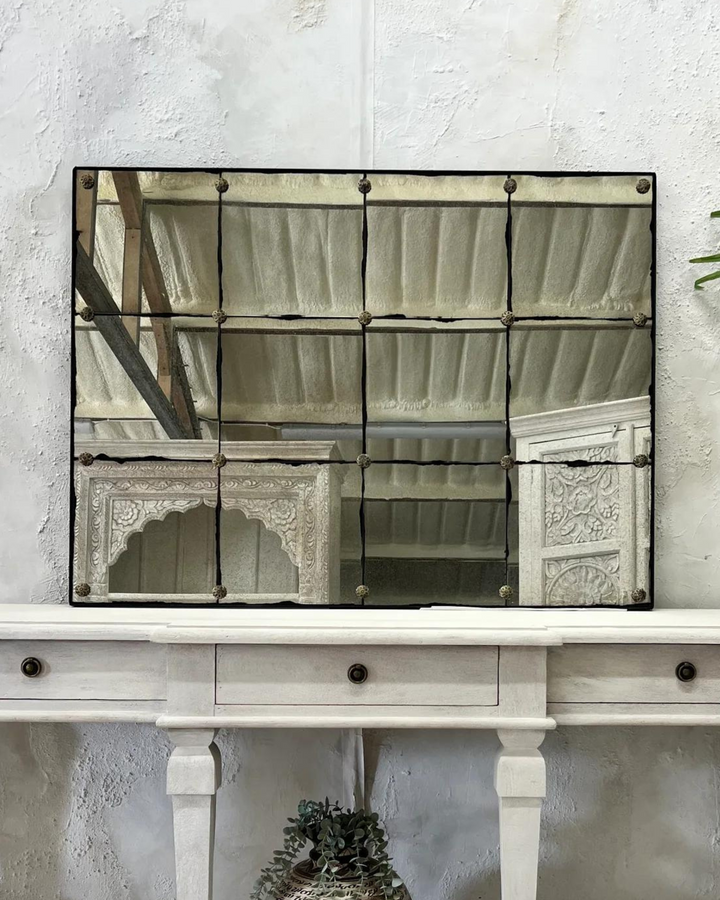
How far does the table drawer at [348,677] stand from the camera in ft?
4.06

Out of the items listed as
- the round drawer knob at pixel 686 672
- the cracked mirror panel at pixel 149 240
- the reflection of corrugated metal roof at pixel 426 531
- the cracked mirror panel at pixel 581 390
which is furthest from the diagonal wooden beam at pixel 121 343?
the round drawer knob at pixel 686 672

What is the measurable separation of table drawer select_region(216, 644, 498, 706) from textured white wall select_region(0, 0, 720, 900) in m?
0.47

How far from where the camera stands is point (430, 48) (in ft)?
5.47

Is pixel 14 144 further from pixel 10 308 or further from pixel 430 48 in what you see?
pixel 430 48

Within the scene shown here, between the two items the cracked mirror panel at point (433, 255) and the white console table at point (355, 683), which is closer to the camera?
the white console table at point (355, 683)

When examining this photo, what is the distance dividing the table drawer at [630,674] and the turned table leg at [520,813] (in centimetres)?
10

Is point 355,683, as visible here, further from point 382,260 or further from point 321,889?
point 382,260

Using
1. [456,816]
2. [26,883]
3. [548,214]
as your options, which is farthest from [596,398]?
[26,883]

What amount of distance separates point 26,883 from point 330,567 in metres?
0.90

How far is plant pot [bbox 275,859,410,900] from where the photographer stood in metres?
1.33

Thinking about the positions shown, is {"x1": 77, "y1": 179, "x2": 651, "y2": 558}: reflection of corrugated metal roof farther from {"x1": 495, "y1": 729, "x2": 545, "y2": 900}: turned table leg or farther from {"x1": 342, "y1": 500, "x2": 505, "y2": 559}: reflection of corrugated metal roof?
{"x1": 495, "y1": 729, "x2": 545, "y2": 900}: turned table leg

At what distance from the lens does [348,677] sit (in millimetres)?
1245

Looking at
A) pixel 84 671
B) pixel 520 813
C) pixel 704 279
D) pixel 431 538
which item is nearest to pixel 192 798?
pixel 84 671

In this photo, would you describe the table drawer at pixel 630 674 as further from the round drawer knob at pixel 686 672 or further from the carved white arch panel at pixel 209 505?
the carved white arch panel at pixel 209 505
